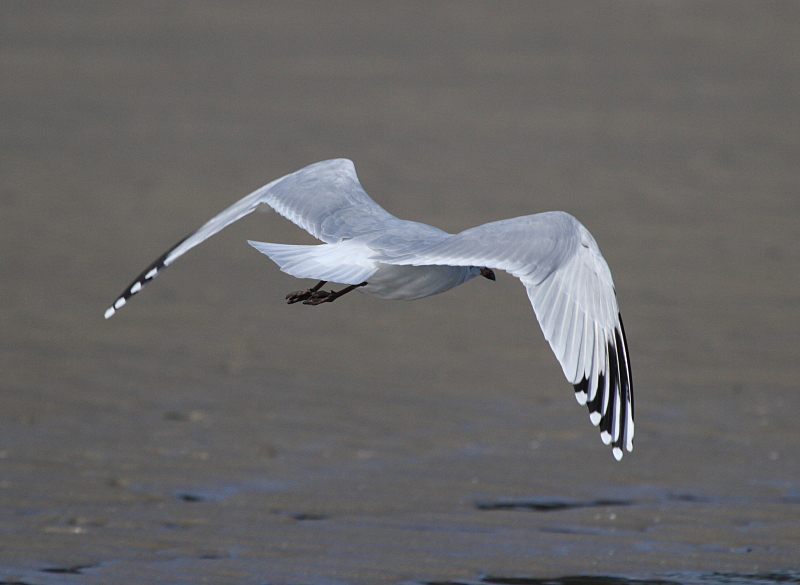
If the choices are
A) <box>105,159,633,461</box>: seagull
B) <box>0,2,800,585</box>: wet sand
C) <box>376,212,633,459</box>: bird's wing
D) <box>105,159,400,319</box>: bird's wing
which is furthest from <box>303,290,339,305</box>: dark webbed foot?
<box>0,2,800,585</box>: wet sand

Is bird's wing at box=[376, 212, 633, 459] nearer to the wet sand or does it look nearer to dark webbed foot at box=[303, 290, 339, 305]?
dark webbed foot at box=[303, 290, 339, 305]

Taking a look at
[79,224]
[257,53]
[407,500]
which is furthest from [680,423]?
[257,53]

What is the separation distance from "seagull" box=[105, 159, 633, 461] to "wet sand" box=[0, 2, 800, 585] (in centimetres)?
134

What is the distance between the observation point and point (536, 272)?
4820mm

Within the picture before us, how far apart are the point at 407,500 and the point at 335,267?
1.95 meters

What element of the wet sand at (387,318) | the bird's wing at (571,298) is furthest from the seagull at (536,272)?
the wet sand at (387,318)

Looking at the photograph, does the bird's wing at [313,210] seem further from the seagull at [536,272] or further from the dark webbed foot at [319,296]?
the dark webbed foot at [319,296]

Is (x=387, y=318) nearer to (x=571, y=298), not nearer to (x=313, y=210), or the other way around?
(x=313, y=210)

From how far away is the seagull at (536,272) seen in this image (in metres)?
4.73

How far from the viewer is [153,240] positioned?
1045cm

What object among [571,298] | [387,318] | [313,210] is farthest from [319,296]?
[387,318]

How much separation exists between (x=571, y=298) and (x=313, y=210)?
1442 mm

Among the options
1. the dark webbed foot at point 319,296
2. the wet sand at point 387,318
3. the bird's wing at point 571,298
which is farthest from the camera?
the wet sand at point 387,318

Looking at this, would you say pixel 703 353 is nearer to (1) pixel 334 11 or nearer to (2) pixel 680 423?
(2) pixel 680 423
